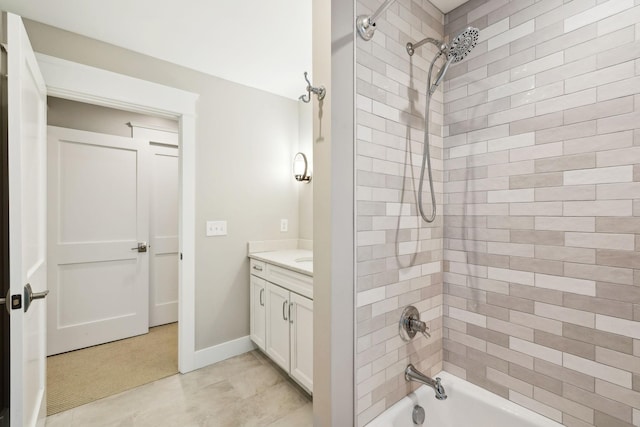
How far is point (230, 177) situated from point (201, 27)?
1116 millimetres

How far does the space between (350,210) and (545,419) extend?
1.21m

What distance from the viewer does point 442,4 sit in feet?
4.78

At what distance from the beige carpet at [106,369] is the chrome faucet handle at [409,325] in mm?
1932

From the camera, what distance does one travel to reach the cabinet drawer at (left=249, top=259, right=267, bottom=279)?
2307mm

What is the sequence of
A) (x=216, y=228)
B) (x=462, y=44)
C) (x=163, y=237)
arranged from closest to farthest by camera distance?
(x=462, y=44), (x=216, y=228), (x=163, y=237)

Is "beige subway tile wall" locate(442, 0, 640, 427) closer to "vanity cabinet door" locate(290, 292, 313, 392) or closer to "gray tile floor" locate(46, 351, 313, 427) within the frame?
"vanity cabinet door" locate(290, 292, 313, 392)

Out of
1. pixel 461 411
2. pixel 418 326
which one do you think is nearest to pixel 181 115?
pixel 418 326

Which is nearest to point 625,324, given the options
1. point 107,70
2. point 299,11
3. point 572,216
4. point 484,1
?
point 572,216

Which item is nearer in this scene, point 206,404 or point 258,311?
point 206,404

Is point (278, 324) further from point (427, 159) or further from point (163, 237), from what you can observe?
point (163, 237)

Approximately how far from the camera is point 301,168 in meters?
2.74

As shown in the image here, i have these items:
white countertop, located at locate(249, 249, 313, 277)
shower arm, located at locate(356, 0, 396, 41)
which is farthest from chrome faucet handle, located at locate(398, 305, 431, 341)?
shower arm, located at locate(356, 0, 396, 41)

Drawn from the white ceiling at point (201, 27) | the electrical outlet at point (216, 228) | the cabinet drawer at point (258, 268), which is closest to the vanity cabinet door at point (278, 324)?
the cabinet drawer at point (258, 268)

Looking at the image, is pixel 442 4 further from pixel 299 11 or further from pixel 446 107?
pixel 299 11
